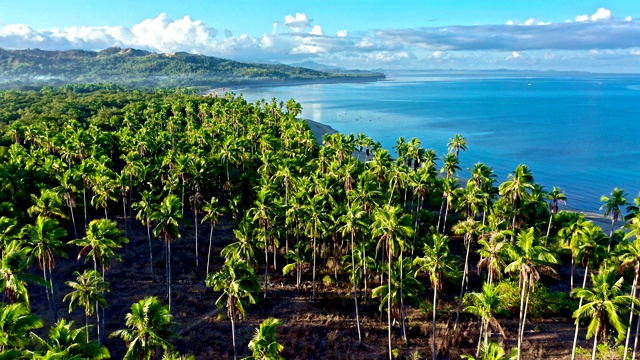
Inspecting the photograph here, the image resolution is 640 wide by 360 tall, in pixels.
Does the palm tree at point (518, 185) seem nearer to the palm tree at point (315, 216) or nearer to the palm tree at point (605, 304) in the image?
the palm tree at point (605, 304)

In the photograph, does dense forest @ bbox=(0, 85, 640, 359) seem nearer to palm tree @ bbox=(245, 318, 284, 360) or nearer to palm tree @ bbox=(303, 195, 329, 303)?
palm tree @ bbox=(245, 318, 284, 360)

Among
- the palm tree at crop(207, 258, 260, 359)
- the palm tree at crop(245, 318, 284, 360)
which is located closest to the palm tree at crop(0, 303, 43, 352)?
the palm tree at crop(245, 318, 284, 360)

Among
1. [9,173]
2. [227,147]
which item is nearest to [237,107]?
[227,147]

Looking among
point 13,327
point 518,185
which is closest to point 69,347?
point 13,327

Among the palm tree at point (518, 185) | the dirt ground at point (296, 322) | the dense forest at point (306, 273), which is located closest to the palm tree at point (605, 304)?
the dense forest at point (306, 273)

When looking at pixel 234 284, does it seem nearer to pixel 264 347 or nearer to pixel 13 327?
pixel 264 347

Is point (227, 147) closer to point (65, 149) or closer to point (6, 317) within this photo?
point (65, 149)
